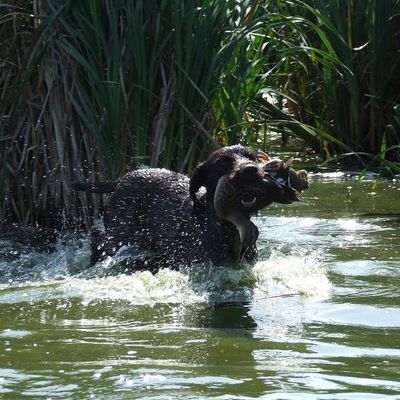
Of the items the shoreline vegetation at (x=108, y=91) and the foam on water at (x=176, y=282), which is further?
the shoreline vegetation at (x=108, y=91)

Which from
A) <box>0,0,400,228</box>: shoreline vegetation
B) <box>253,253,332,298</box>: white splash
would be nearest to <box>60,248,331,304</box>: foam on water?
<box>253,253,332,298</box>: white splash

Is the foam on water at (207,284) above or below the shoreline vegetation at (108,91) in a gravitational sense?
below

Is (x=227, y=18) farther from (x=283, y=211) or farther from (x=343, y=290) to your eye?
(x=343, y=290)

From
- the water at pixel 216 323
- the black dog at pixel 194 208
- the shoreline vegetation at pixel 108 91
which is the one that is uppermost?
the shoreline vegetation at pixel 108 91

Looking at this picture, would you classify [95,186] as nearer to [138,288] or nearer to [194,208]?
[194,208]

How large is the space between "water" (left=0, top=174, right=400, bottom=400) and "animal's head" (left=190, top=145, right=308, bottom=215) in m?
0.49

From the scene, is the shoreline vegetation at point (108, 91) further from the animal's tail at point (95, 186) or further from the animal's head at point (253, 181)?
the animal's head at point (253, 181)

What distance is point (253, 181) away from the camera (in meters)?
6.18

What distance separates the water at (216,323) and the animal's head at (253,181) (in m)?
0.49

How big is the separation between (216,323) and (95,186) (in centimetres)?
207

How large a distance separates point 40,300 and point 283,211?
10.4 feet

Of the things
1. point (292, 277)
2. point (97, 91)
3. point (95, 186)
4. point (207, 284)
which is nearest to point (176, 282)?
point (207, 284)

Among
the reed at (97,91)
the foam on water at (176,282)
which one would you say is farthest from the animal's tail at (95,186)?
the foam on water at (176,282)

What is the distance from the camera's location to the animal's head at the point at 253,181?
243 inches
